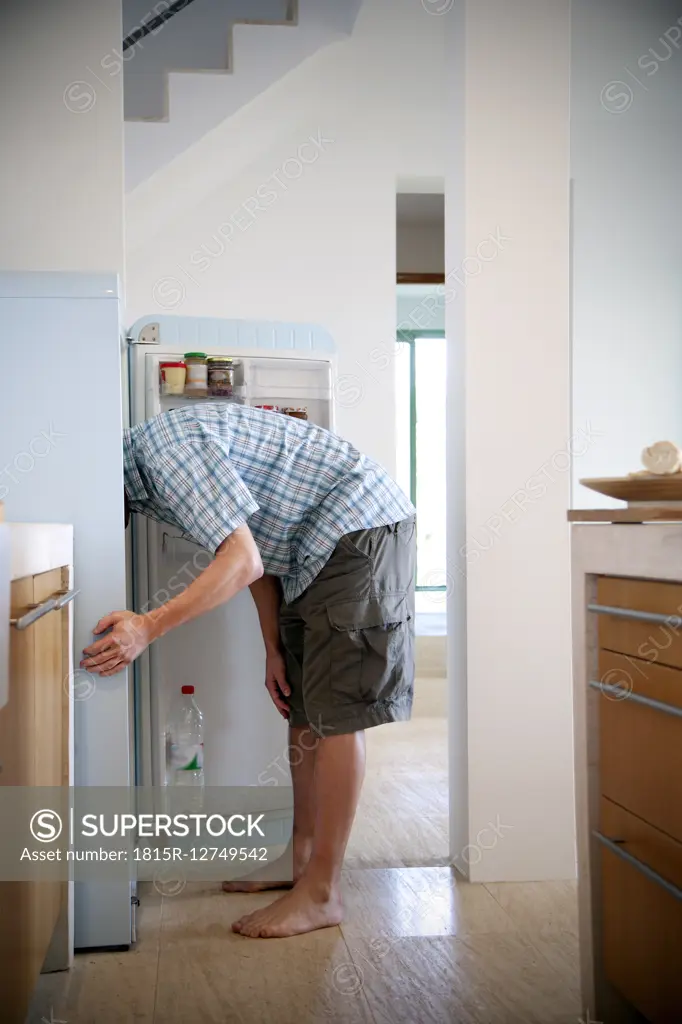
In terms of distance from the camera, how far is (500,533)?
7.27 feet

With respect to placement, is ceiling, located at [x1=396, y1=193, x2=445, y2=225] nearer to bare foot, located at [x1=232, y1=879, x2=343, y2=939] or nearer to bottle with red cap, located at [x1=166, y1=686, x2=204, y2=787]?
bottle with red cap, located at [x1=166, y1=686, x2=204, y2=787]

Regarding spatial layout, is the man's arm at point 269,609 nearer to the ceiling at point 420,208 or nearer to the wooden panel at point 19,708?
the wooden panel at point 19,708

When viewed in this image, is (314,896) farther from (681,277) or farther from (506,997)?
(681,277)

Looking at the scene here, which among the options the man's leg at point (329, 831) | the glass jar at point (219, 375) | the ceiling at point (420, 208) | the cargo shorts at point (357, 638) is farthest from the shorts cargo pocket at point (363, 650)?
the ceiling at point (420, 208)

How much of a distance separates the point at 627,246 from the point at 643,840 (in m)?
3.05

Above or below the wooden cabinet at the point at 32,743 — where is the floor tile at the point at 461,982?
below

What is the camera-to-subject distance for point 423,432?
5535 millimetres

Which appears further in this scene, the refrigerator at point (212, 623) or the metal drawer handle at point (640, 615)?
the refrigerator at point (212, 623)

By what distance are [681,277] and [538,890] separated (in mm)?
2645

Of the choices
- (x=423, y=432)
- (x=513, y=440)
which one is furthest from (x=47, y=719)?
(x=423, y=432)

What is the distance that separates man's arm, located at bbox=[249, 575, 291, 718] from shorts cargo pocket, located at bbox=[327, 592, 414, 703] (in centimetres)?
27

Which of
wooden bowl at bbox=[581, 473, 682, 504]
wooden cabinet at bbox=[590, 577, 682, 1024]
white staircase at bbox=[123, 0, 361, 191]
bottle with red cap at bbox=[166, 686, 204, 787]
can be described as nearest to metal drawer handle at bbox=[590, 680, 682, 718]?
wooden cabinet at bbox=[590, 577, 682, 1024]

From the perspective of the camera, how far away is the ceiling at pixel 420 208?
4.59 metres

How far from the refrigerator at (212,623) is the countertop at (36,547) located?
63 centimetres
